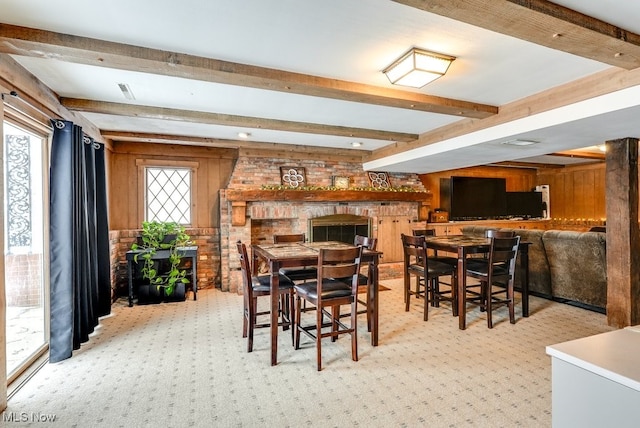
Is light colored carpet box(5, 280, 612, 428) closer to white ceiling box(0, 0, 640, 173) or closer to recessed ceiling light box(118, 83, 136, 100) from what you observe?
white ceiling box(0, 0, 640, 173)

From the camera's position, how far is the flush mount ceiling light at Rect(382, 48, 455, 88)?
225 centimetres

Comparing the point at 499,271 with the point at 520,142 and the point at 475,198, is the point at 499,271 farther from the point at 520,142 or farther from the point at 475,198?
the point at 475,198

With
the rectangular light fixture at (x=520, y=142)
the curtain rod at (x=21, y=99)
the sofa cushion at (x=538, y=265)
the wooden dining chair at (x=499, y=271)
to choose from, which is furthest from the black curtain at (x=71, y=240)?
the sofa cushion at (x=538, y=265)

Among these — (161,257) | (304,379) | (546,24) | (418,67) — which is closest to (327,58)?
(418,67)

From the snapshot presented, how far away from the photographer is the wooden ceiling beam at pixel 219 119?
329 centimetres

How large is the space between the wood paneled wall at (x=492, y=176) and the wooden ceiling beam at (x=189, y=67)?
4.15 metres

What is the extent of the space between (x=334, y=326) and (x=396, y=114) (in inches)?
92.8

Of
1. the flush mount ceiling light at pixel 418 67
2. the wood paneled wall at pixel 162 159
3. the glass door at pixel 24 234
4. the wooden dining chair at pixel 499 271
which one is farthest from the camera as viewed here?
the wood paneled wall at pixel 162 159

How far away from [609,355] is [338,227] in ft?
17.2

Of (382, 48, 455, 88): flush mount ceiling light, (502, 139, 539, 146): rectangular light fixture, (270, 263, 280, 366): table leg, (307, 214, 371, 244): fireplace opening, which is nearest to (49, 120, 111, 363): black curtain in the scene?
(270, 263, 280, 366): table leg

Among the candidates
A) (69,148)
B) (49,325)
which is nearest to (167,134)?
(69,148)

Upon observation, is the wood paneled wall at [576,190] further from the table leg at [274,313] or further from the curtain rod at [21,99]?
the curtain rod at [21,99]

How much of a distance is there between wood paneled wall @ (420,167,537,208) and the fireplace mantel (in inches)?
23.5

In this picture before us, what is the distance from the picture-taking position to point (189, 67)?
229 cm
